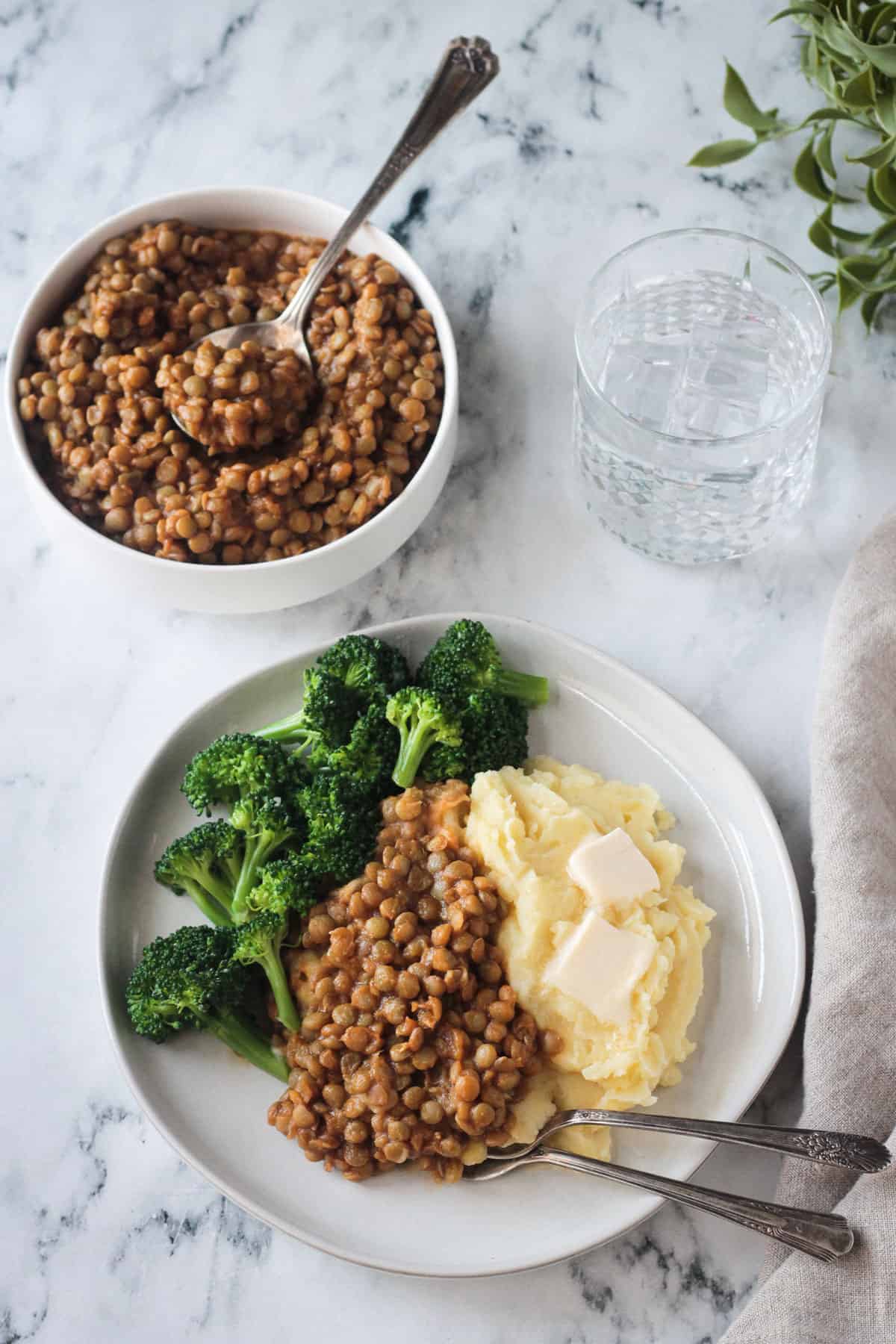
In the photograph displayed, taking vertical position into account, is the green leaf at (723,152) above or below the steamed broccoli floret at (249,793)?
above

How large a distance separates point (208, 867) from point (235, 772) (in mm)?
255

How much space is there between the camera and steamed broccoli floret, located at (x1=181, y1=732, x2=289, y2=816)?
11.9 ft

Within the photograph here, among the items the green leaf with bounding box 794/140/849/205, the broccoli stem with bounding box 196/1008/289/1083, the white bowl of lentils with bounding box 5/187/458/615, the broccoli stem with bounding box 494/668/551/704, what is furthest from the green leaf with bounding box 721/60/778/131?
the broccoli stem with bounding box 196/1008/289/1083

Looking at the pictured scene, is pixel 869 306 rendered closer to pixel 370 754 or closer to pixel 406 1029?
pixel 370 754

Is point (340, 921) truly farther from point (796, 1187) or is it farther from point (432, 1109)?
point (796, 1187)

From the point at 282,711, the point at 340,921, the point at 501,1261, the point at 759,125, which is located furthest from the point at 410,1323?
the point at 759,125

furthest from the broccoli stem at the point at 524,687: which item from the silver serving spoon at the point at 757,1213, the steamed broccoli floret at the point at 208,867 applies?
the silver serving spoon at the point at 757,1213

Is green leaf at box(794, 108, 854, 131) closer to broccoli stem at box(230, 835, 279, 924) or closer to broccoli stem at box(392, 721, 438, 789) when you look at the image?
broccoli stem at box(392, 721, 438, 789)

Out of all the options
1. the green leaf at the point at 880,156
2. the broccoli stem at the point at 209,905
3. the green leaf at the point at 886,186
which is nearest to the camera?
the broccoli stem at the point at 209,905

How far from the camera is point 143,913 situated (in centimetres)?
366

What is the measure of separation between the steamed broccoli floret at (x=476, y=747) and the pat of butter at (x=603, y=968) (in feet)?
1.77

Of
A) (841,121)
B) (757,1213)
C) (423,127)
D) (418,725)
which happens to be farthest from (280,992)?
(841,121)

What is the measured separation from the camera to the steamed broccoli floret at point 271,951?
337cm

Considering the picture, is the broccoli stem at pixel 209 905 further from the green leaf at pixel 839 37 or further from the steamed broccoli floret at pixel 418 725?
the green leaf at pixel 839 37
